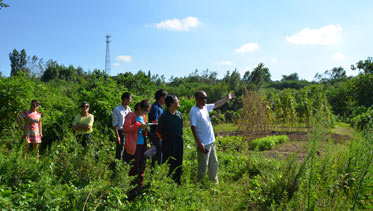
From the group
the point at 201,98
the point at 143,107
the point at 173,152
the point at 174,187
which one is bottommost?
the point at 174,187

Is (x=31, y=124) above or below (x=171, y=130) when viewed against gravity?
below

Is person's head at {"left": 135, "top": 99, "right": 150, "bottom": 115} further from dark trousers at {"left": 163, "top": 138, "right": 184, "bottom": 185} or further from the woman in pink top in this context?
dark trousers at {"left": 163, "top": 138, "right": 184, "bottom": 185}

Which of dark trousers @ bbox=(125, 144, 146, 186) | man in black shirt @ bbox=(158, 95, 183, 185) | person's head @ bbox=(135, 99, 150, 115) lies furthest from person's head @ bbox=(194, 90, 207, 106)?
dark trousers @ bbox=(125, 144, 146, 186)

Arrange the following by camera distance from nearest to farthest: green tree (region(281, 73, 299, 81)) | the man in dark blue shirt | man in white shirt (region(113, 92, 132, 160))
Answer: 1. the man in dark blue shirt
2. man in white shirt (region(113, 92, 132, 160))
3. green tree (region(281, 73, 299, 81))

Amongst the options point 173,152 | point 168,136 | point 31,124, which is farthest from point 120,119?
point 31,124

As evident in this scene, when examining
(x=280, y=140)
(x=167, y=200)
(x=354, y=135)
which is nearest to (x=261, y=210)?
(x=167, y=200)

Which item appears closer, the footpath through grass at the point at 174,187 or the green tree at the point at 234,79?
the footpath through grass at the point at 174,187

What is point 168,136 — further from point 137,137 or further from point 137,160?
point 137,160

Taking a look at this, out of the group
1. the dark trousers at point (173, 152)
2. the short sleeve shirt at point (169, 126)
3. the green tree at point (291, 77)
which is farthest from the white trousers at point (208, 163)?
the green tree at point (291, 77)

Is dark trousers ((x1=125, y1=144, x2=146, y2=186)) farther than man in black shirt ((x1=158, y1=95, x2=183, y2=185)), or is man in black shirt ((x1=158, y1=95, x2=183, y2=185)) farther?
dark trousers ((x1=125, y1=144, x2=146, y2=186))

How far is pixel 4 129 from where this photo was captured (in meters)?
6.54

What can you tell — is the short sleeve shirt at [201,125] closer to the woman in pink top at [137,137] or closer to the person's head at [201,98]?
the person's head at [201,98]

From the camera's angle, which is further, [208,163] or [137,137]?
[208,163]

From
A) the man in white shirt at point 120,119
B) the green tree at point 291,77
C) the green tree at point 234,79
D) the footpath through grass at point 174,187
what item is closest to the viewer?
the footpath through grass at point 174,187
